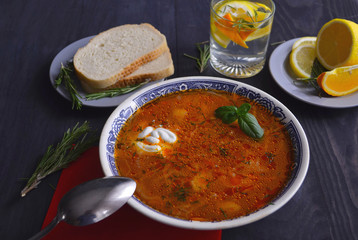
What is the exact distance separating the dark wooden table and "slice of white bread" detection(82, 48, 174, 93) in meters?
0.10

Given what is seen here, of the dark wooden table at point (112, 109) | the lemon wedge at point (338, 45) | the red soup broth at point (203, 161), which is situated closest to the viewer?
the red soup broth at point (203, 161)

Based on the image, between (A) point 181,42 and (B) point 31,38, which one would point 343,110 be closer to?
(A) point 181,42

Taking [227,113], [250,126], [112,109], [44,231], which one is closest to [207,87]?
[227,113]

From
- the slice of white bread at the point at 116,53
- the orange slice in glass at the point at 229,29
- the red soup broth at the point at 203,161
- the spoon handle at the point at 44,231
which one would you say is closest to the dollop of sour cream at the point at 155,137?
the red soup broth at the point at 203,161

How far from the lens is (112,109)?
1.97 meters

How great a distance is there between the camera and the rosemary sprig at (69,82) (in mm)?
1911

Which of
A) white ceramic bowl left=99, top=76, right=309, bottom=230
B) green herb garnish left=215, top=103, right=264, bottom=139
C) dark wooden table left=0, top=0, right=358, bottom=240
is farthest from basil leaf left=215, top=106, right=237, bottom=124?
dark wooden table left=0, top=0, right=358, bottom=240

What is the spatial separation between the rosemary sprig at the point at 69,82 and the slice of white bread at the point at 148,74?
9 cm

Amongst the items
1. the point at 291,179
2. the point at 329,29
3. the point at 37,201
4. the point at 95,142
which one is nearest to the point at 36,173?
the point at 37,201

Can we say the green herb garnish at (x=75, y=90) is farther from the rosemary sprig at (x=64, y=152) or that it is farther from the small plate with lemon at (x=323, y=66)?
the small plate with lemon at (x=323, y=66)

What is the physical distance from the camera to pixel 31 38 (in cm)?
249

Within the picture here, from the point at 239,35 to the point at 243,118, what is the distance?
1.96ft

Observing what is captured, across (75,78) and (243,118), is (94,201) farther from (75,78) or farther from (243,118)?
(75,78)

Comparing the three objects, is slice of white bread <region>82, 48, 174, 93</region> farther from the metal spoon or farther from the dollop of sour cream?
the metal spoon
